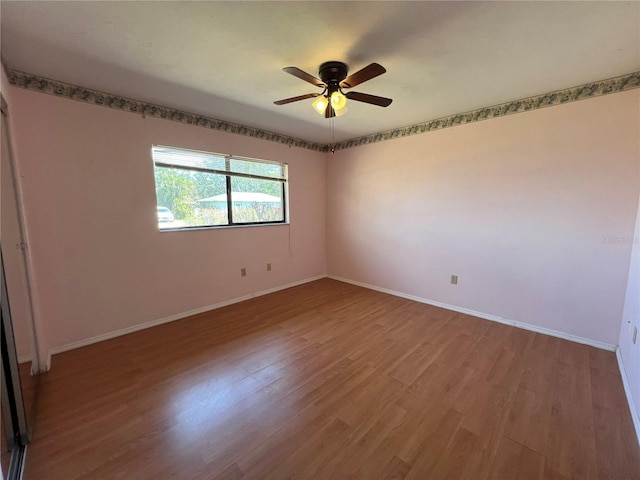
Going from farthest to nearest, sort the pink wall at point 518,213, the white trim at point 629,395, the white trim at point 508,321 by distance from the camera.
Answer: the white trim at point 508,321
the pink wall at point 518,213
the white trim at point 629,395

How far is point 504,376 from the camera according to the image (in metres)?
2.05

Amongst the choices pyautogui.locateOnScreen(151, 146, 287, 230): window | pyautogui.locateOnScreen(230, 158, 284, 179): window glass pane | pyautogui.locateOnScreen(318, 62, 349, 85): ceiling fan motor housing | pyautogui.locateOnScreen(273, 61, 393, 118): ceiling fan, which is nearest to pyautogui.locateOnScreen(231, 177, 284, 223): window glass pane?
pyautogui.locateOnScreen(151, 146, 287, 230): window

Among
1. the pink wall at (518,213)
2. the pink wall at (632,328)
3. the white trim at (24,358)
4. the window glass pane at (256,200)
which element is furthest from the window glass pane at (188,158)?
the pink wall at (632,328)

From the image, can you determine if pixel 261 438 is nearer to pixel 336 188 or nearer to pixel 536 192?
pixel 536 192

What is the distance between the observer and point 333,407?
5.71ft

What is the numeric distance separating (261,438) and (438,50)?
2.74m

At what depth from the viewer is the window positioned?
2.96 metres

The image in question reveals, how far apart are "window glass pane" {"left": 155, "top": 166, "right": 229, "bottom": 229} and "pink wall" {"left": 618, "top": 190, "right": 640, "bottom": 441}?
157 inches

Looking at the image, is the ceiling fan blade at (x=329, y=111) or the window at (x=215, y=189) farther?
the window at (x=215, y=189)

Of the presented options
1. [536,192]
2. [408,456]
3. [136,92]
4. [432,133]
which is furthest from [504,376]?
[136,92]

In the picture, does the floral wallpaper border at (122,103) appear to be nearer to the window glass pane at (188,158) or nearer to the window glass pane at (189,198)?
the window glass pane at (188,158)

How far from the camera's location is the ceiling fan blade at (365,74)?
63.2 inches

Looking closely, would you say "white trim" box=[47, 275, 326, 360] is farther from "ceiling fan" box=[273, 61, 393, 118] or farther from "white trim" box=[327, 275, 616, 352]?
"ceiling fan" box=[273, 61, 393, 118]

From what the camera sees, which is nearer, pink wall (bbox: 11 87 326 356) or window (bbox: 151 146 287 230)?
pink wall (bbox: 11 87 326 356)
